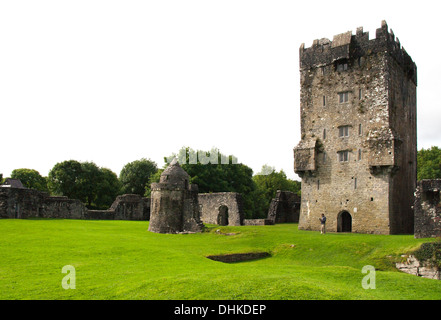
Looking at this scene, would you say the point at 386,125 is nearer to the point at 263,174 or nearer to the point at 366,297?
the point at 366,297

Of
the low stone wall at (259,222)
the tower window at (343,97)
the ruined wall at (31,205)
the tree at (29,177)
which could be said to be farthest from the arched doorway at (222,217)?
the tree at (29,177)

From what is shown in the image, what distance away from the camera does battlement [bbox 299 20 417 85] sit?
104ft

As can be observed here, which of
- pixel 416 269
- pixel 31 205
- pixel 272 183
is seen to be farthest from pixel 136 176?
pixel 416 269

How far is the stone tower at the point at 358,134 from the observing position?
3059 centimetres

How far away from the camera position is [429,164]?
6819 centimetres

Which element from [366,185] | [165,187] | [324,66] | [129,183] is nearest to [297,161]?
[366,185]

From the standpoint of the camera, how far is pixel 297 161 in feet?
114

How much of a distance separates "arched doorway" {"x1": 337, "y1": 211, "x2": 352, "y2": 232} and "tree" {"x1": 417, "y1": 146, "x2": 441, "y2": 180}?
37.8 metres

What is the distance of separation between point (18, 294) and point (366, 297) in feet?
33.8

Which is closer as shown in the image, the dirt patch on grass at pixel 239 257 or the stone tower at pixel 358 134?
the dirt patch on grass at pixel 239 257

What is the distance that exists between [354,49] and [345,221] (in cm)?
1357

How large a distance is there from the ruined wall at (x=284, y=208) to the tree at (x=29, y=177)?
4628 cm

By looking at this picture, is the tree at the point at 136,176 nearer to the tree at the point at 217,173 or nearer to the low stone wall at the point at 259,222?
the tree at the point at 217,173
